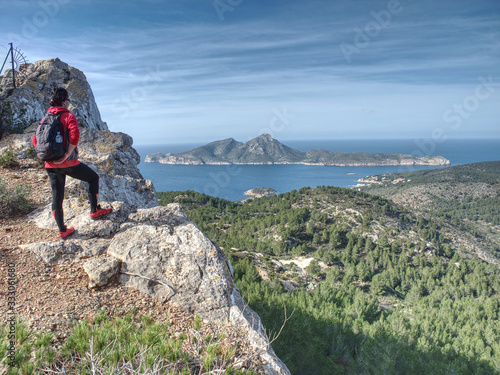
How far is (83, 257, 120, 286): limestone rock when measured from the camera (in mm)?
4652

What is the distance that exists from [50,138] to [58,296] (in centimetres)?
255

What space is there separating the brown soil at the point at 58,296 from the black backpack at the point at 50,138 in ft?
5.56

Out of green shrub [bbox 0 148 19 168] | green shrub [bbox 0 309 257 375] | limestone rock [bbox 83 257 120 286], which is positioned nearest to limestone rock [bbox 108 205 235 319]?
limestone rock [bbox 83 257 120 286]

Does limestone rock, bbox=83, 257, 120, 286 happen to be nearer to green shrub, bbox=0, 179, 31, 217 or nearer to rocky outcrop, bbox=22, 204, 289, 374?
rocky outcrop, bbox=22, 204, 289, 374

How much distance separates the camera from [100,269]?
4.74 m

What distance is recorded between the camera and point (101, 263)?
4840 mm

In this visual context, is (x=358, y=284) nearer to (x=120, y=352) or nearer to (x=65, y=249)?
(x=65, y=249)

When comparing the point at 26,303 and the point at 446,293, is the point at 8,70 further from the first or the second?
the point at 446,293

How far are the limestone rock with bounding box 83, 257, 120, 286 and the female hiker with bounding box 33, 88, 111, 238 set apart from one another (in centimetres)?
93

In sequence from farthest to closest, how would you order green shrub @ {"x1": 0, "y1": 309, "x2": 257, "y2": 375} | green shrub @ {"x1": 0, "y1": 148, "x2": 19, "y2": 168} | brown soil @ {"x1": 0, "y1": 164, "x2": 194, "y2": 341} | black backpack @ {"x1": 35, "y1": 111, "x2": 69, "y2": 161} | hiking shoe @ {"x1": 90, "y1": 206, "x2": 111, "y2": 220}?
green shrub @ {"x1": 0, "y1": 148, "x2": 19, "y2": 168} → hiking shoe @ {"x1": 90, "y1": 206, "x2": 111, "y2": 220} → black backpack @ {"x1": 35, "y1": 111, "x2": 69, "y2": 161} → brown soil @ {"x1": 0, "y1": 164, "x2": 194, "y2": 341} → green shrub @ {"x1": 0, "y1": 309, "x2": 257, "y2": 375}

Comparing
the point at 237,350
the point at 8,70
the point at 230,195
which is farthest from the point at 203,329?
the point at 230,195

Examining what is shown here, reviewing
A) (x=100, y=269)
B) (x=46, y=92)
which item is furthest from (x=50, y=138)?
(x=46, y=92)

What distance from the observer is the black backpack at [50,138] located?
458 cm

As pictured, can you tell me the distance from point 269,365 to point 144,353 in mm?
1755
